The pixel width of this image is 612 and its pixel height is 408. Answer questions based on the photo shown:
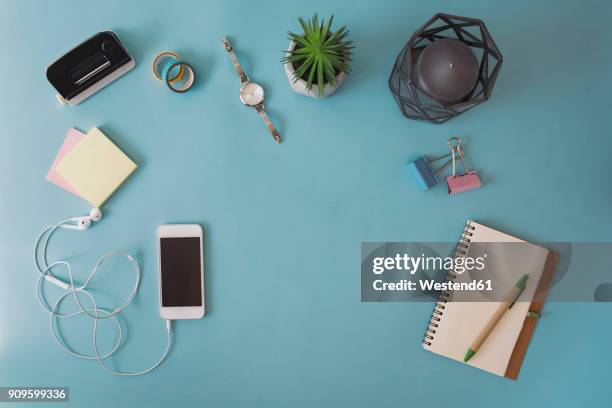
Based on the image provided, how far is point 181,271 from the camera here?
2.96 ft

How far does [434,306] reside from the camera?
0.92 metres

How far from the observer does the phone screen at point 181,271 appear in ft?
2.95

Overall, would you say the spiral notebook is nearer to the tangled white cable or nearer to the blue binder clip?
the blue binder clip

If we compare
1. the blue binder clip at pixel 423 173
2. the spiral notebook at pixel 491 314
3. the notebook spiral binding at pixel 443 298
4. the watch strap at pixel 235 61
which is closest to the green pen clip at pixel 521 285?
the spiral notebook at pixel 491 314

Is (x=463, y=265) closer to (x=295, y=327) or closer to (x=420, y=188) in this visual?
(x=420, y=188)

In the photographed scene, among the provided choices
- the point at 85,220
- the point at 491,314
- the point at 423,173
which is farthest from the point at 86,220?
the point at 491,314

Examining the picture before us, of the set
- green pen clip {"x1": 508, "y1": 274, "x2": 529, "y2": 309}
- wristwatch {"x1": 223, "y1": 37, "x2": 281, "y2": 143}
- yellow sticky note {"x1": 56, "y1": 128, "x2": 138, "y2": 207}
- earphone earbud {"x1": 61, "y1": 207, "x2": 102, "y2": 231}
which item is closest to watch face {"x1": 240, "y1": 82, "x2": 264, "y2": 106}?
wristwatch {"x1": 223, "y1": 37, "x2": 281, "y2": 143}

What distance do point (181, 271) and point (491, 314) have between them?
0.59 m

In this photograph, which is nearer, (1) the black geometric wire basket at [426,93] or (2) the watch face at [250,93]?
(1) the black geometric wire basket at [426,93]

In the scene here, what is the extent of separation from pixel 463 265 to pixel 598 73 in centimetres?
45

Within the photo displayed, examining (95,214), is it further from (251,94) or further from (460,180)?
(460,180)

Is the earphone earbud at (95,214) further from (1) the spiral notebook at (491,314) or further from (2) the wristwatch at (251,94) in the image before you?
(1) the spiral notebook at (491,314)

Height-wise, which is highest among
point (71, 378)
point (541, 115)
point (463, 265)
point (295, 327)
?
point (541, 115)

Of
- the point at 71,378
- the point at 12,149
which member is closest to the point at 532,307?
the point at 71,378
